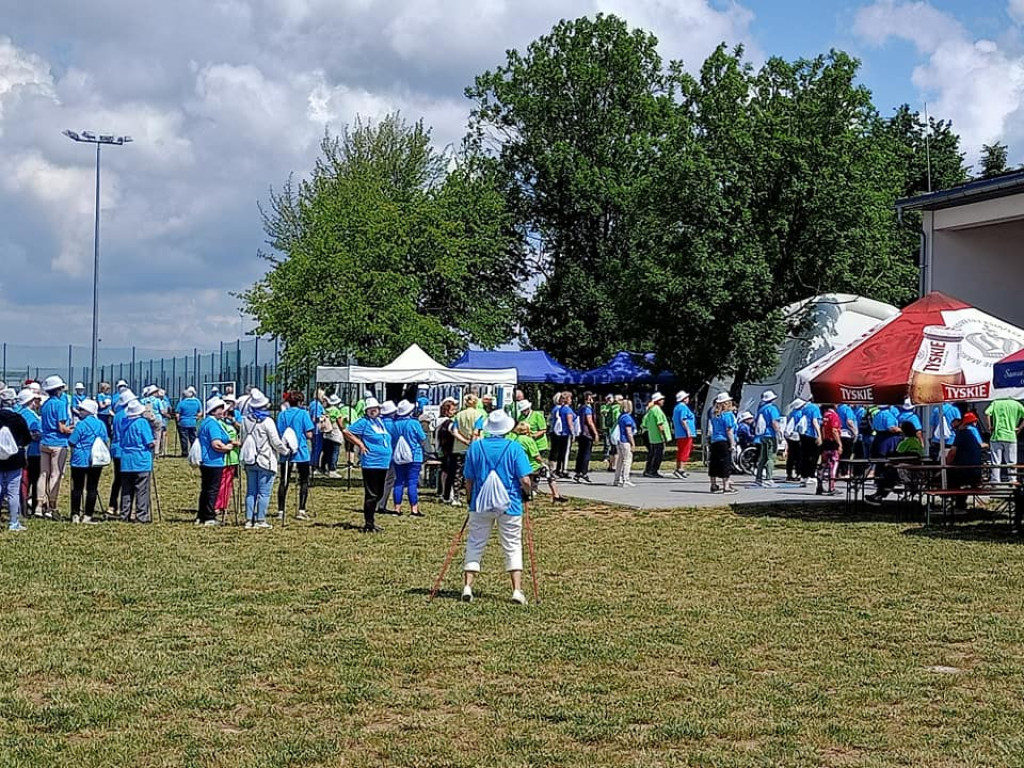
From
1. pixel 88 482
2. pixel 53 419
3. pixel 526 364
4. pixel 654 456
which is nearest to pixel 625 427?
pixel 654 456

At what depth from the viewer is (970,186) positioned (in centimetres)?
2783

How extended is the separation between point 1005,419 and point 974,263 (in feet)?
24.0

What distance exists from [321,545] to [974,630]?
326 inches

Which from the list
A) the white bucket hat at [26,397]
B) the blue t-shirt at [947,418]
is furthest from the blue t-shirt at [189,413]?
the blue t-shirt at [947,418]

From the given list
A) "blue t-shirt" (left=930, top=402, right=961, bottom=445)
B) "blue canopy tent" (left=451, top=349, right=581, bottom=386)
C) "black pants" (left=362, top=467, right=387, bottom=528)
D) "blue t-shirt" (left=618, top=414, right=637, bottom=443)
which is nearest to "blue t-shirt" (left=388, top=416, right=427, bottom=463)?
"black pants" (left=362, top=467, right=387, bottom=528)

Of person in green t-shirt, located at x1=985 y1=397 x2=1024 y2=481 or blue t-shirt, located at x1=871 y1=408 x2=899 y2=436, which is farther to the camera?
blue t-shirt, located at x1=871 y1=408 x2=899 y2=436

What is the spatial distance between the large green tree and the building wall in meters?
16.4

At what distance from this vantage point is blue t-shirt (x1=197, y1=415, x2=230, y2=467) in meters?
17.6

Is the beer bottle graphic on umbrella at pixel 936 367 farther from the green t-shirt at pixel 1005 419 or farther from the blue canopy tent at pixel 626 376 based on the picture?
the blue canopy tent at pixel 626 376

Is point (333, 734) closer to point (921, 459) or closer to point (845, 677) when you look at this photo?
point (845, 677)

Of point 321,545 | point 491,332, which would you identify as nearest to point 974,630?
point 321,545

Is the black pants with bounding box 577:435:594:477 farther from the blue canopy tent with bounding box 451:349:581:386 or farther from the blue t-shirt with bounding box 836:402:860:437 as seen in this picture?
the blue canopy tent with bounding box 451:349:581:386

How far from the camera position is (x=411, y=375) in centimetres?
2722

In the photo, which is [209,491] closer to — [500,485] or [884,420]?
[500,485]
